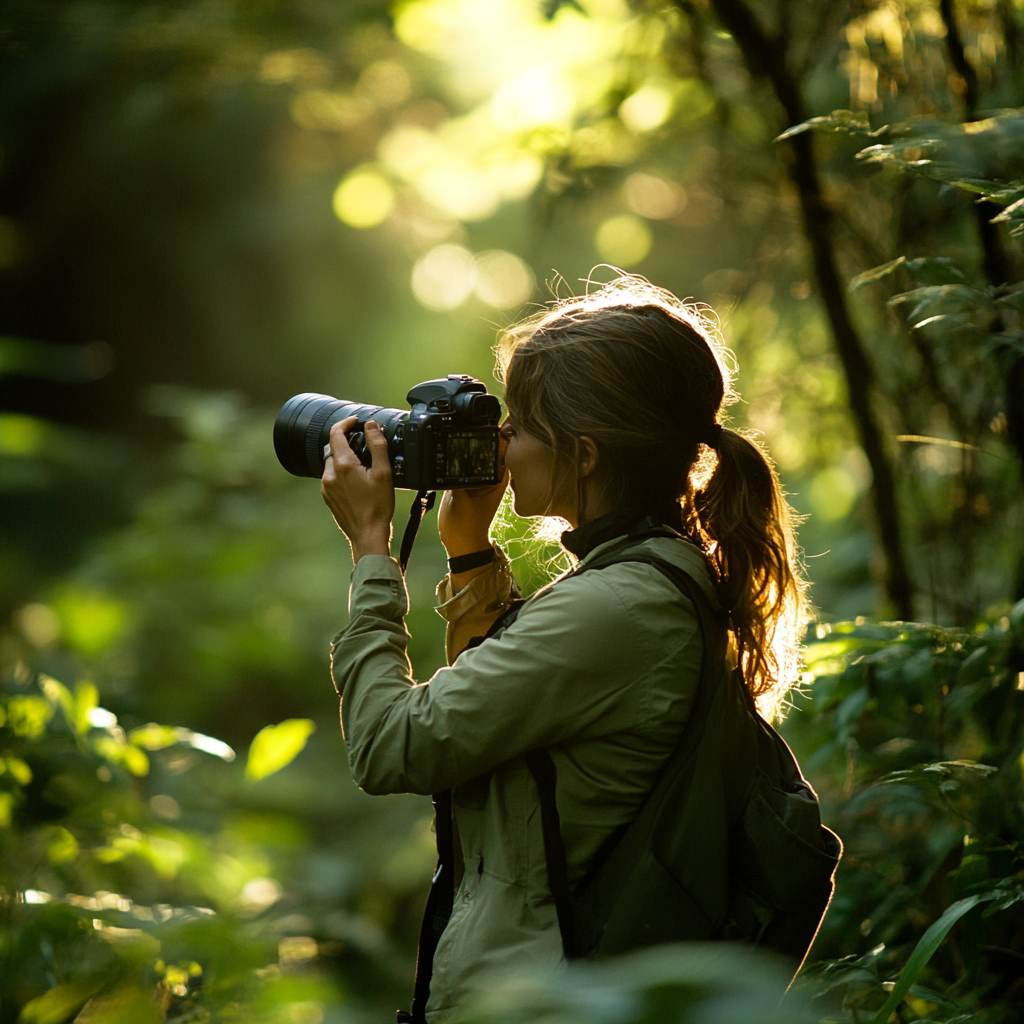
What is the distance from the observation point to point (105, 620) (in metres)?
4.36

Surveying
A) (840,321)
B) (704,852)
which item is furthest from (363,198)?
(704,852)

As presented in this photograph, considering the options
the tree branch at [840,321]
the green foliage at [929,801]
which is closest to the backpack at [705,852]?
the green foliage at [929,801]

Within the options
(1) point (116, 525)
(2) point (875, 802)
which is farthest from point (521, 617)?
(1) point (116, 525)

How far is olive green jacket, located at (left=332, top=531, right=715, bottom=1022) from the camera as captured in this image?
119cm

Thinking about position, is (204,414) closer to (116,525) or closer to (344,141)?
(344,141)

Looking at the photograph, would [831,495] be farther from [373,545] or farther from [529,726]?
[529,726]

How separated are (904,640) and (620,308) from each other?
810mm

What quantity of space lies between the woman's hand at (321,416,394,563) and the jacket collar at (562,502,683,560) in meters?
0.27

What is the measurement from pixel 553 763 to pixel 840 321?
5.25ft

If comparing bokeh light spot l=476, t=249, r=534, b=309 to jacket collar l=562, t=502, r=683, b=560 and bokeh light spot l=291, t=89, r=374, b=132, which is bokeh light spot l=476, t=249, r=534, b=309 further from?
jacket collar l=562, t=502, r=683, b=560

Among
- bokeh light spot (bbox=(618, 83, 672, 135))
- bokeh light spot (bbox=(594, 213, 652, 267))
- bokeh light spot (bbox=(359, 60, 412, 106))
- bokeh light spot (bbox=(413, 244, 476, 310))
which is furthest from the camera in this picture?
bokeh light spot (bbox=(413, 244, 476, 310))

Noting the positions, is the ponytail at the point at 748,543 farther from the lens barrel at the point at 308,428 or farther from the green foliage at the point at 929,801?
the lens barrel at the point at 308,428

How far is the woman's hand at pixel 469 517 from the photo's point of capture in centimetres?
164

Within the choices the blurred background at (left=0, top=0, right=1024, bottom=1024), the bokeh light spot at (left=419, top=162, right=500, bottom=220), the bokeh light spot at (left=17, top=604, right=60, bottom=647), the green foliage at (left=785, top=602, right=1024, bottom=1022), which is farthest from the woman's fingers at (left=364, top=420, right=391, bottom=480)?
the bokeh light spot at (left=17, top=604, right=60, bottom=647)
